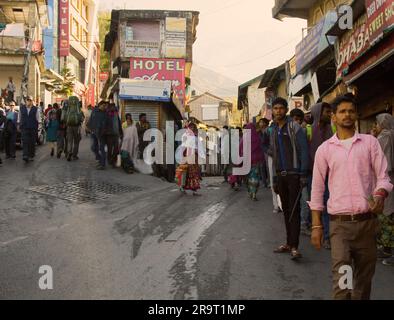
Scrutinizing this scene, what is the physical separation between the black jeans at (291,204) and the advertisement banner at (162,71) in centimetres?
3382

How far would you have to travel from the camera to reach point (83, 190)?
12305 mm

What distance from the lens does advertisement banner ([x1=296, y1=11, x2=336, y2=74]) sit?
16.8 meters

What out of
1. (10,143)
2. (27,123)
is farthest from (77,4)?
(27,123)

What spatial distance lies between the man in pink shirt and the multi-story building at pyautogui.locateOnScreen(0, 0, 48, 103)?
30424mm

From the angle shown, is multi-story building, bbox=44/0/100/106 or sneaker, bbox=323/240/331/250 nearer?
sneaker, bbox=323/240/331/250

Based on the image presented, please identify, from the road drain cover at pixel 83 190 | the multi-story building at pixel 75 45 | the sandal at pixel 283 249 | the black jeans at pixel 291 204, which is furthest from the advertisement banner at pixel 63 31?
the sandal at pixel 283 249

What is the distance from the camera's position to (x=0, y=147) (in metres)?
18.4

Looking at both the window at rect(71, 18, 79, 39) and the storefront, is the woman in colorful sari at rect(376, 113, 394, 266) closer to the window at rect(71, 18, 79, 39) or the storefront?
the storefront

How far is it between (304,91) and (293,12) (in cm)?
436

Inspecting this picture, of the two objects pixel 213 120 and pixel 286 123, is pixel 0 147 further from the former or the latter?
pixel 213 120

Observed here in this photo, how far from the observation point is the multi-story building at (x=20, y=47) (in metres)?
33.3

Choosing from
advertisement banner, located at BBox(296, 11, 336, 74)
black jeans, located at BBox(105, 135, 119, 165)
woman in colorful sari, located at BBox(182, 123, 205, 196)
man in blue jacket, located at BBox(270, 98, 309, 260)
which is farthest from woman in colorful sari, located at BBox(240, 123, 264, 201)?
man in blue jacket, located at BBox(270, 98, 309, 260)

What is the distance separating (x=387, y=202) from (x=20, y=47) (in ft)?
101
